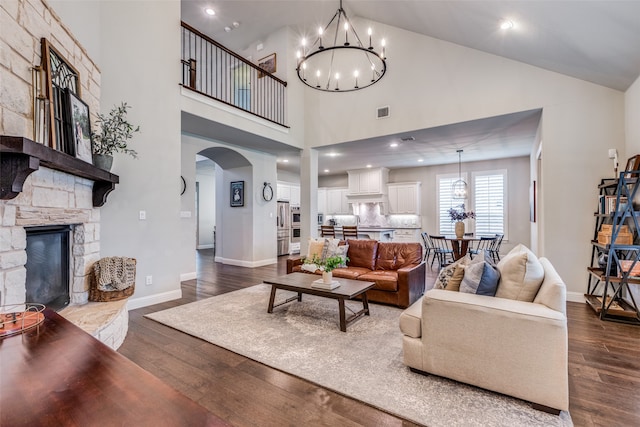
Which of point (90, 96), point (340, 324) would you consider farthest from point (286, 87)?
point (340, 324)

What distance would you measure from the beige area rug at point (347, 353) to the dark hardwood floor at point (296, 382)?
114 millimetres

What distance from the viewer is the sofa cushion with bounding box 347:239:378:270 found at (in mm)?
4789

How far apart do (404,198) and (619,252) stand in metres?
5.73

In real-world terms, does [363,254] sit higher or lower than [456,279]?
lower

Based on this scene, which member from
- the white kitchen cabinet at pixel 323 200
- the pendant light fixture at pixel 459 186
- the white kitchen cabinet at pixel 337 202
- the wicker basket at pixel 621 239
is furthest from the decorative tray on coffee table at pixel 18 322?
the white kitchen cabinet at pixel 323 200

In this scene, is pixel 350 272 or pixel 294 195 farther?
pixel 294 195

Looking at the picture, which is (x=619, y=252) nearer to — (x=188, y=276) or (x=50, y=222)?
(x=50, y=222)

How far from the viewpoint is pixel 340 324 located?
3.23m

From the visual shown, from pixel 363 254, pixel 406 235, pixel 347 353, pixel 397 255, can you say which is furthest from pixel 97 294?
pixel 406 235

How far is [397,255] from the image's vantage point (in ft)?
15.4

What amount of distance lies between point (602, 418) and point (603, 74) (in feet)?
13.1

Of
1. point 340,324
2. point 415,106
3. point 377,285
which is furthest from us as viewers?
point 415,106

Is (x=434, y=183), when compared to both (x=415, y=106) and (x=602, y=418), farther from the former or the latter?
(x=602, y=418)

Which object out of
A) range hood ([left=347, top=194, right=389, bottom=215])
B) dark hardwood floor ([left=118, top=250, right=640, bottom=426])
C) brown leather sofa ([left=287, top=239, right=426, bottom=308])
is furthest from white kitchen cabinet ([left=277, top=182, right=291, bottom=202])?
dark hardwood floor ([left=118, top=250, right=640, bottom=426])
